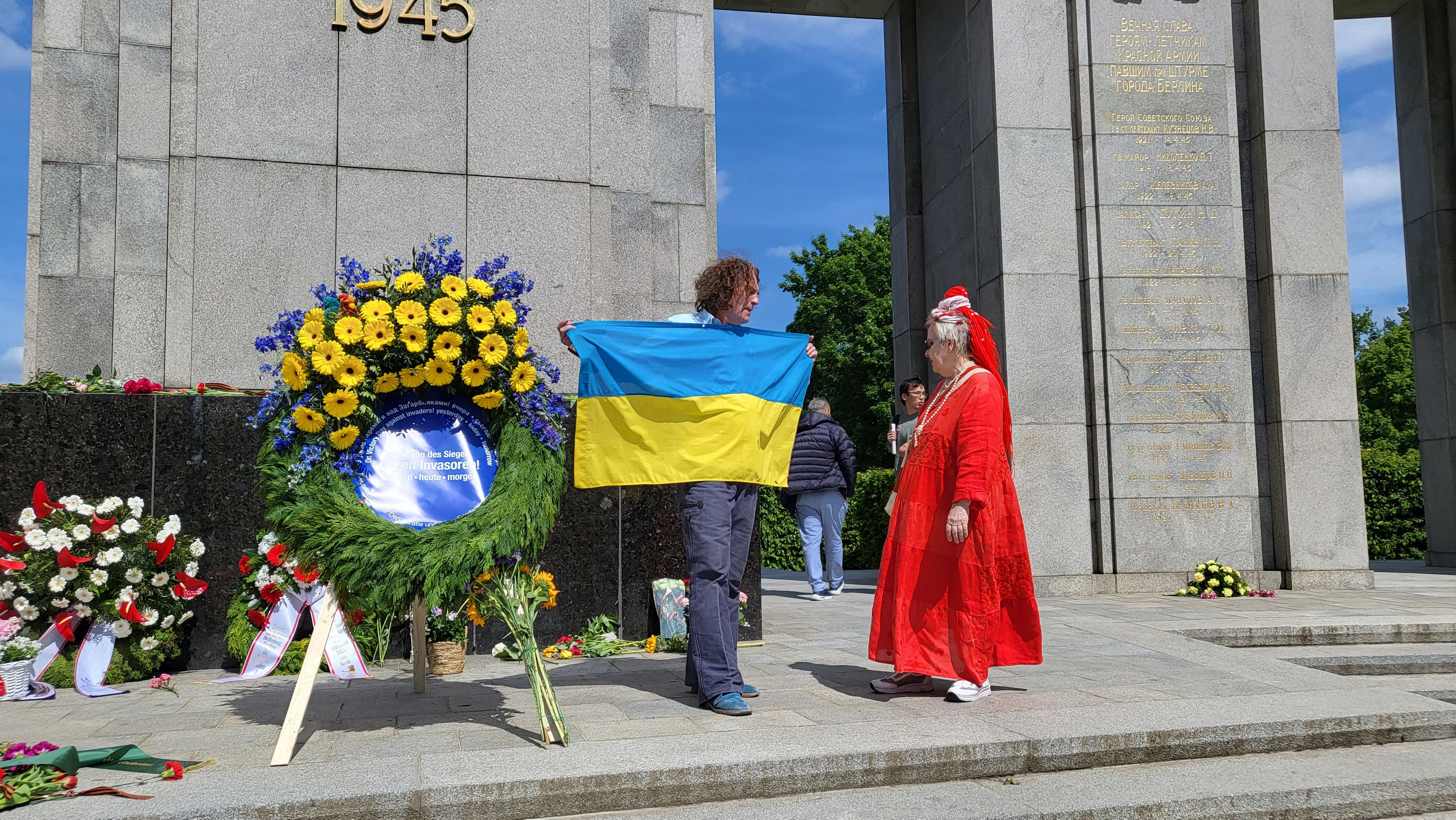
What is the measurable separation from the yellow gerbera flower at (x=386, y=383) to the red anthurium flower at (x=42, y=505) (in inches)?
110

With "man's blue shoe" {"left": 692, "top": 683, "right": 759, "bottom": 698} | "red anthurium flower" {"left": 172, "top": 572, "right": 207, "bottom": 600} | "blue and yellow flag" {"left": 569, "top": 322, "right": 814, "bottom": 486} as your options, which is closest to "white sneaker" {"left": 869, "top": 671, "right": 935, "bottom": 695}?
"man's blue shoe" {"left": 692, "top": 683, "right": 759, "bottom": 698}

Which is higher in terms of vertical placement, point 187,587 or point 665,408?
point 665,408

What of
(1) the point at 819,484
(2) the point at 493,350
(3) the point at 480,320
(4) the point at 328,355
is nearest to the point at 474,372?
(2) the point at 493,350

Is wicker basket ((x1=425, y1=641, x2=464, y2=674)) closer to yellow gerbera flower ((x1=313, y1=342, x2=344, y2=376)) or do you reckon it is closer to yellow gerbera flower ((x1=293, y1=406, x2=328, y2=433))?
yellow gerbera flower ((x1=293, y1=406, x2=328, y2=433))

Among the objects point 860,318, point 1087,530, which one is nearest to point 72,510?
point 1087,530

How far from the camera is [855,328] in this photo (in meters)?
37.5

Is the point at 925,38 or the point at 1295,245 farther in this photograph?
the point at 925,38

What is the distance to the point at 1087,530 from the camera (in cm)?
1043

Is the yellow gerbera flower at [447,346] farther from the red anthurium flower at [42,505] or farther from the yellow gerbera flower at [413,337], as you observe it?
the red anthurium flower at [42,505]

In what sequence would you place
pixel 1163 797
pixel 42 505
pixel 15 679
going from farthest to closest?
pixel 42 505
pixel 15 679
pixel 1163 797

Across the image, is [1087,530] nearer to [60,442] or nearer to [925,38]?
[925,38]

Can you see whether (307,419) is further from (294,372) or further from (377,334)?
(377,334)

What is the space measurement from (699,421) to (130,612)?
3582 millimetres

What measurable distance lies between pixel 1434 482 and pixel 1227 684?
11923mm
